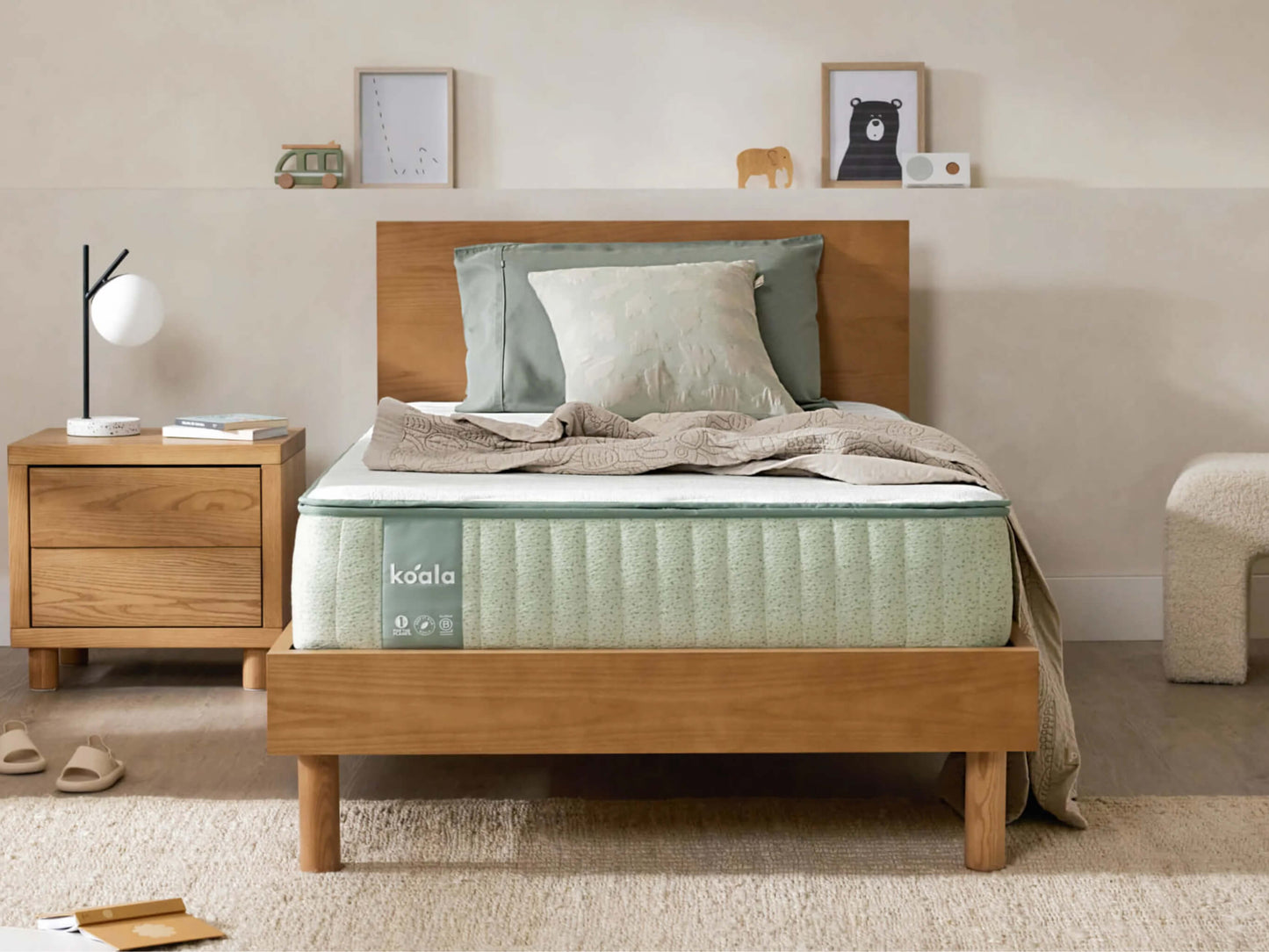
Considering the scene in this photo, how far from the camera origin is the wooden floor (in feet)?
7.09

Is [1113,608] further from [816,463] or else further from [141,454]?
[141,454]

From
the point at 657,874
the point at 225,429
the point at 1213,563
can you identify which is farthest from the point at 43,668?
the point at 1213,563

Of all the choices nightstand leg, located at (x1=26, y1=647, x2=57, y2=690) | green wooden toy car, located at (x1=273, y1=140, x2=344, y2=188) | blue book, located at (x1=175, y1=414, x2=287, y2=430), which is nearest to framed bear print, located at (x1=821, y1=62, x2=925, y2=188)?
green wooden toy car, located at (x1=273, y1=140, x2=344, y2=188)

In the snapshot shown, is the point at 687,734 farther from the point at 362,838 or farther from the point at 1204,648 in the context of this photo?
the point at 1204,648

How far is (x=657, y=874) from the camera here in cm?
180

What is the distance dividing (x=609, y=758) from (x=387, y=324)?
1353mm

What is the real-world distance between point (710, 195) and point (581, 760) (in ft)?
5.18

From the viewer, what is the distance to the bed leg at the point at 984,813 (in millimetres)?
1796

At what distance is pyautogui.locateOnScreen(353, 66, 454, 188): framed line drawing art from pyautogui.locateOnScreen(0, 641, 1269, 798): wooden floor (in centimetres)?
142

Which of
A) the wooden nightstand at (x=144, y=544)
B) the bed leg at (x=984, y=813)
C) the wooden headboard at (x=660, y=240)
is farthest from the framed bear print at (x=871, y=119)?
the bed leg at (x=984, y=813)

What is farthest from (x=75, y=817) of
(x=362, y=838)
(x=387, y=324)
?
(x=387, y=324)

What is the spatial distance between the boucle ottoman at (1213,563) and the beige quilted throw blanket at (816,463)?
3.36ft

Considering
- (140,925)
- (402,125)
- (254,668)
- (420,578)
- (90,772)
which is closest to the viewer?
(140,925)

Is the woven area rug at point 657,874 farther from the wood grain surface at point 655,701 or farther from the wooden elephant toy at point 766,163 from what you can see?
the wooden elephant toy at point 766,163
